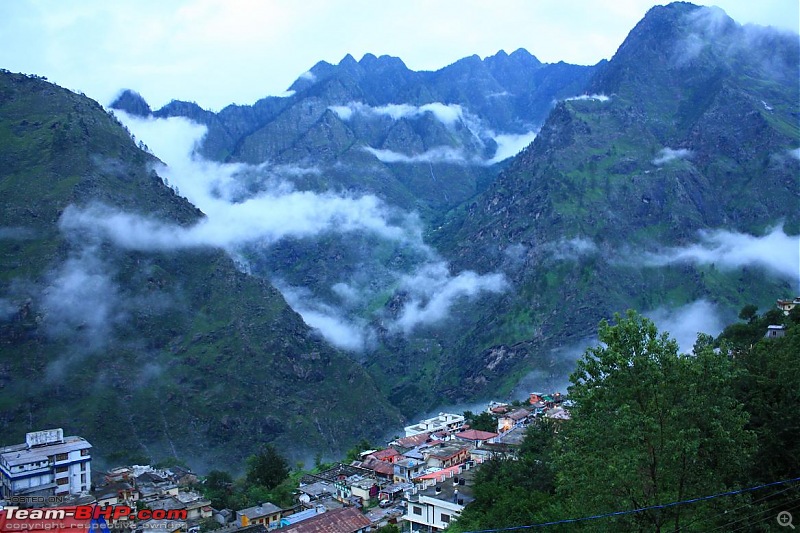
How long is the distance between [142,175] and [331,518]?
13949 centimetres

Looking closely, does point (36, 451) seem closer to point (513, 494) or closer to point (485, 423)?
point (485, 423)

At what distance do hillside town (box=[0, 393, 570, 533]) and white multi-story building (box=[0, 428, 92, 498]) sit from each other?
0.32 ft

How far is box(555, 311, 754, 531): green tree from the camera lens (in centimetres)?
2112

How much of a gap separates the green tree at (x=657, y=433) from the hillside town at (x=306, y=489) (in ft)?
94.7

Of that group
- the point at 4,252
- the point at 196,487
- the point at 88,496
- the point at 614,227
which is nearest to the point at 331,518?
the point at 88,496

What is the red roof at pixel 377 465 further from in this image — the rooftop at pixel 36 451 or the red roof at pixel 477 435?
the rooftop at pixel 36 451

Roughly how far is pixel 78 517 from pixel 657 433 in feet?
141

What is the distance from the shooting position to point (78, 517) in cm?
4678

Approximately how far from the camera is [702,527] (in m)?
21.3

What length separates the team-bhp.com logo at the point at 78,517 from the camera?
40.3 meters

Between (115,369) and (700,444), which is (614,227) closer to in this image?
(115,369)

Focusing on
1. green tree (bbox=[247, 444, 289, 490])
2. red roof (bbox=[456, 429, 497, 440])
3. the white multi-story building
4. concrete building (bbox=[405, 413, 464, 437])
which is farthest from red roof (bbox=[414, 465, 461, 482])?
the white multi-story building

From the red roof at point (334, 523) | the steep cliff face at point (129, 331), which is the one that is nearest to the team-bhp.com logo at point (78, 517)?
the red roof at point (334, 523)

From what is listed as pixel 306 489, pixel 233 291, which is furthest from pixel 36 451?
pixel 233 291
